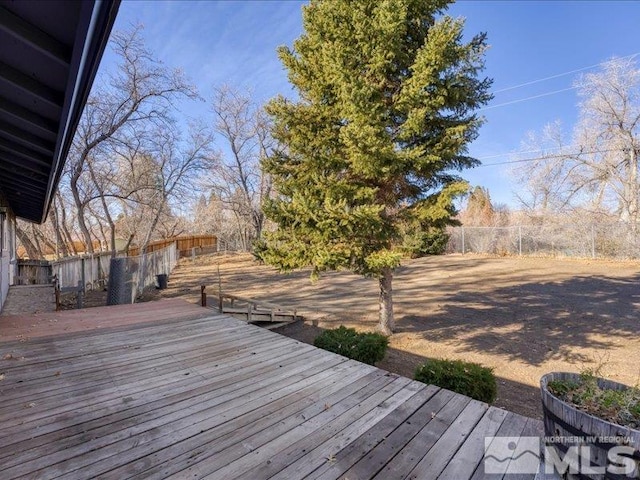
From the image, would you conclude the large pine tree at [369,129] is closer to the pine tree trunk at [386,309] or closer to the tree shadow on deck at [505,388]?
the pine tree trunk at [386,309]

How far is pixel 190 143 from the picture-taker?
61.0 ft

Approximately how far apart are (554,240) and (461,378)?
64.8 ft

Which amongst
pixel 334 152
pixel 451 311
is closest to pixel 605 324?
pixel 451 311

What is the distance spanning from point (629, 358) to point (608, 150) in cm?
1811

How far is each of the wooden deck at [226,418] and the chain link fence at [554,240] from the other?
20119mm

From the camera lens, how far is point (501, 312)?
962 cm

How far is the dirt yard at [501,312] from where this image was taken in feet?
20.5

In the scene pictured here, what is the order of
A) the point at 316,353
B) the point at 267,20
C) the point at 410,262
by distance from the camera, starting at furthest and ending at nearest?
the point at 410,262, the point at 267,20, the point at 316,353

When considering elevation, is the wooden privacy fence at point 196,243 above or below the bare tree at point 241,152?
below

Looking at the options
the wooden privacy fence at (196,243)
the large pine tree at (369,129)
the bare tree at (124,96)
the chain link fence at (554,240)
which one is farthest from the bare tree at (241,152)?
the large pine tree at (369,129)

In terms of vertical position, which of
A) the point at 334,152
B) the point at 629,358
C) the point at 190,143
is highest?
the point at 190,143

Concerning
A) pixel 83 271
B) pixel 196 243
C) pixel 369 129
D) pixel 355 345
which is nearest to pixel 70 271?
pixel 83 271

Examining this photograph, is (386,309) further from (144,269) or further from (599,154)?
(599,154)

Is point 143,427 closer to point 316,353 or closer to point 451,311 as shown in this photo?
point 316,353
